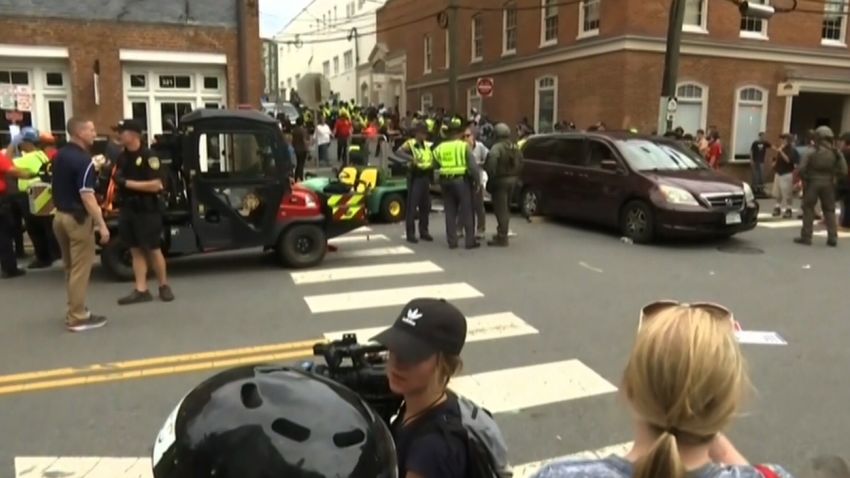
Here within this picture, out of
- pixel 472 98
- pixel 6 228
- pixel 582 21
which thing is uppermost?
pixel 582 21

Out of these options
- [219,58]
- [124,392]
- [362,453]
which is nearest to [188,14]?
[219,58]

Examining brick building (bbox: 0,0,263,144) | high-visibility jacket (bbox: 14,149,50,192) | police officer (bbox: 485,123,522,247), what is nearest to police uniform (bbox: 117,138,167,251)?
high-visibility jacket (bbox: 14,149,50,192)

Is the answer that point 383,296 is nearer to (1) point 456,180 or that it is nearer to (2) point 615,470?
(1) point 456,180

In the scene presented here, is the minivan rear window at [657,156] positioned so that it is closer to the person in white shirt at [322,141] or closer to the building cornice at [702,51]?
the building cornice at [702,51]

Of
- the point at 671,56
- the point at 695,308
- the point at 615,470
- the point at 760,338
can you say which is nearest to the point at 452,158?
the point at 760,338

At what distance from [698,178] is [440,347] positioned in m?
10.5

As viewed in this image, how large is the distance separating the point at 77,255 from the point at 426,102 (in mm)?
29828

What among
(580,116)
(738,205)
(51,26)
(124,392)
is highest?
(51,26)

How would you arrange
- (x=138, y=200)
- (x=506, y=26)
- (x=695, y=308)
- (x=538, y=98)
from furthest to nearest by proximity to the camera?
→ 1. (x=506, y=26)
2. (x=538, y=98)
3. (x=138, y=200)
4. (x=695, y=308)

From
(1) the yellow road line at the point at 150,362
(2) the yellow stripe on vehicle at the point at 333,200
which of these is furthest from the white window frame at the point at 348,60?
(1) the yellow road line at the point at 150,362

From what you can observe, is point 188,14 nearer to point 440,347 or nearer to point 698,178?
point 698,178

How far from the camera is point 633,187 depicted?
38.4 feet

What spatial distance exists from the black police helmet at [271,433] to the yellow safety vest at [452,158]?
9.33 meters

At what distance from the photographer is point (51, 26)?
16656 mm
